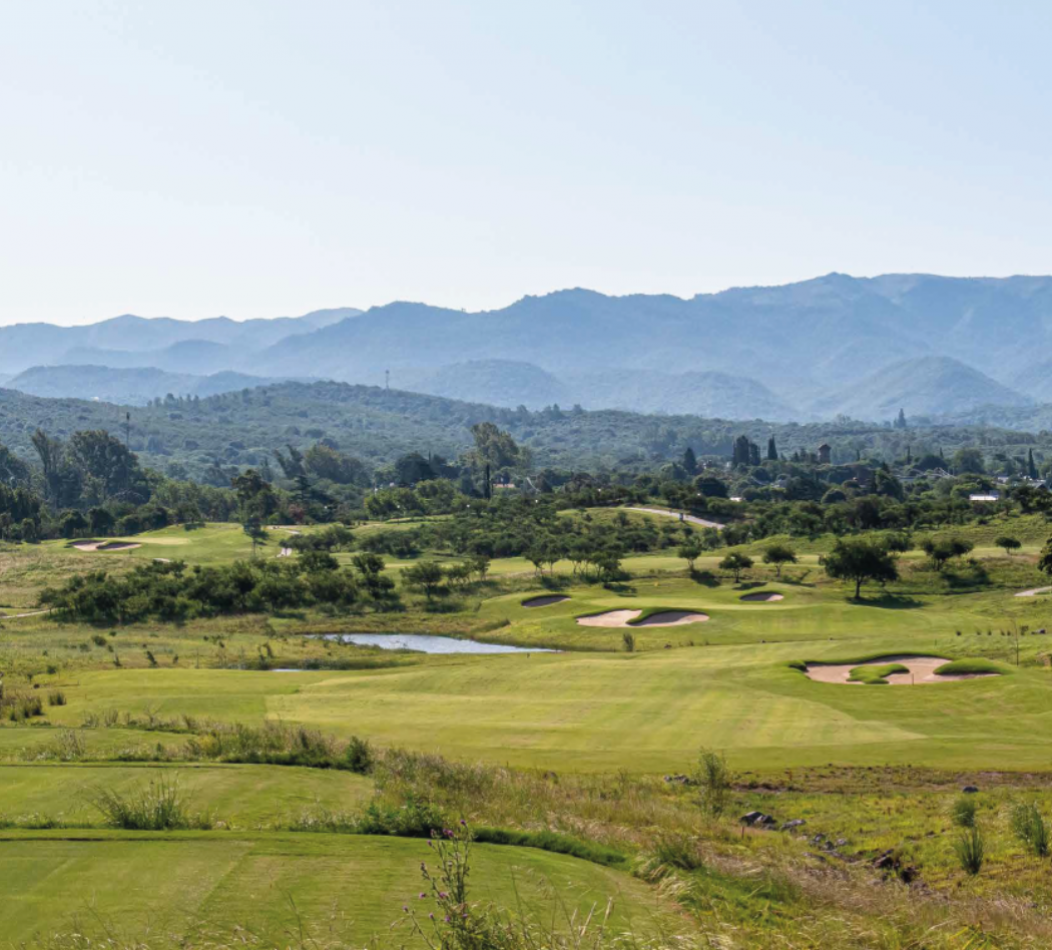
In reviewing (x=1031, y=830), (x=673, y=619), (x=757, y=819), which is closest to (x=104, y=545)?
(x=673, y=619)

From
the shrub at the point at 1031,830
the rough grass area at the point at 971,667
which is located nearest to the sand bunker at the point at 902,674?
the rough grass area at the point at 971,667

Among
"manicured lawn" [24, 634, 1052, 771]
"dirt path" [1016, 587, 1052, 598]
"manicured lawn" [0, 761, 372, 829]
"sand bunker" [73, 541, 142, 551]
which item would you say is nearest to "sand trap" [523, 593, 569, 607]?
"manicured lawn" [24, 634, 1052, 771]

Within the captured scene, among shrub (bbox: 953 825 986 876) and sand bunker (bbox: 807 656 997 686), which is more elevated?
shrub (bbox: 953 825 986 876)

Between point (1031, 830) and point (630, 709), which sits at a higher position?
point (1031, 830)

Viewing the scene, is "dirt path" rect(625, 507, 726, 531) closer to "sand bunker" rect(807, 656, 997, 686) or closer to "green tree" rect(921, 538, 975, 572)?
"green tree" rect(921, 538, 975, 572)

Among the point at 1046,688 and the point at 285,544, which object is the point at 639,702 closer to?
the point at 1046,688

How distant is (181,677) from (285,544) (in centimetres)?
7725

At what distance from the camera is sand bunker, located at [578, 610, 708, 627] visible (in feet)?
222

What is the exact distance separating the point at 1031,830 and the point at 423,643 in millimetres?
52232

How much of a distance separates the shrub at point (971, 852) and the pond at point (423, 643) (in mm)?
44687

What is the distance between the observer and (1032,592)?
7088cm

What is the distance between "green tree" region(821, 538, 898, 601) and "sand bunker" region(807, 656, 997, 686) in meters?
25.8

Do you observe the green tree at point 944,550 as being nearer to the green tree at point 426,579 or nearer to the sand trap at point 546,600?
the sand trap at point 546,600

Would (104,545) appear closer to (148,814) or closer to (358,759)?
(358,759)
